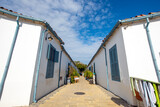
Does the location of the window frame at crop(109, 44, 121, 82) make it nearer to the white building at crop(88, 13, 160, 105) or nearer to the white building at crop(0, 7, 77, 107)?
the white building at crop(88, 13, 160, 105)

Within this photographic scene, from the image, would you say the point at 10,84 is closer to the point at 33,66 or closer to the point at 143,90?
the point at 33,66

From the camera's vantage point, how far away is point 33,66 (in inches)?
131

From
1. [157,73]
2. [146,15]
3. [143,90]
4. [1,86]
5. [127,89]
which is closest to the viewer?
[143,90]

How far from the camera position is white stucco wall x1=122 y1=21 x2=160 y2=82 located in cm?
313

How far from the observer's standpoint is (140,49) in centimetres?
337

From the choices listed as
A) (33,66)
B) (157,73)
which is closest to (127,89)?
(157,73)

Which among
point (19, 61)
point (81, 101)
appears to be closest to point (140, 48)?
point (81, 101)

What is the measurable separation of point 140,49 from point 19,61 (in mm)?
5824

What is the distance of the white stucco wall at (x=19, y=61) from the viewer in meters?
2.94

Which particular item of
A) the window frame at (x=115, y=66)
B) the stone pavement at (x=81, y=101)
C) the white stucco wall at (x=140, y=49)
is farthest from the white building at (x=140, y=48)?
the stone pavement at (x=81, y=101)

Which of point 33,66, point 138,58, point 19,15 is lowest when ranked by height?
point 33,66

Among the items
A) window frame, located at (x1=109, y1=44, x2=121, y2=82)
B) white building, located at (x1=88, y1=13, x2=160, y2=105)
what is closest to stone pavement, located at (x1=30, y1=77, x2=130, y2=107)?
white building, located at (x1=88, y1=13, x2=160, y2=105)

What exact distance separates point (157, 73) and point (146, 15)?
9.60 feet

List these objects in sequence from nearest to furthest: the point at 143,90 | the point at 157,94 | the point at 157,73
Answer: the point at 157,94
the point at 143,90
the point at 157,73
